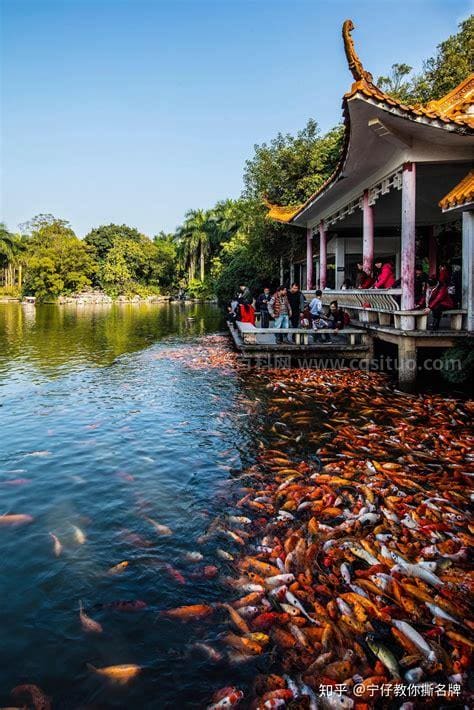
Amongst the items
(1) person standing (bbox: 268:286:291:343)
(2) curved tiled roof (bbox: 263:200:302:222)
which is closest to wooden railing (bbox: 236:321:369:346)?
(1) person standing (bbox: 268:286:291:343)

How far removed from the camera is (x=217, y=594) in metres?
4.01

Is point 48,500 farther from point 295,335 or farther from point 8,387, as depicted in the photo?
point 295,335

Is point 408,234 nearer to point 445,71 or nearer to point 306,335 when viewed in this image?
point 306,335

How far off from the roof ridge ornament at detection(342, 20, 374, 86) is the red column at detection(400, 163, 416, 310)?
2.21m

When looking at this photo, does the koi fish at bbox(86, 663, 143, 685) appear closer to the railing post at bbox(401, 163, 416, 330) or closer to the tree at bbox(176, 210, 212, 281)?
the railing post at bbox(401, 163, 416, 330)

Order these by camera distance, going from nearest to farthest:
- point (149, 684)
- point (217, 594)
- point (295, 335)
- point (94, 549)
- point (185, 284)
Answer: point (149, 684) < point (217, 594) < point (94, 549) < point (295, 335) < point (185, 284)

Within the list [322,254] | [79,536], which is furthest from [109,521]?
[322,254]

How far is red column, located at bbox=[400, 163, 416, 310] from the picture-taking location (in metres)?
10.9

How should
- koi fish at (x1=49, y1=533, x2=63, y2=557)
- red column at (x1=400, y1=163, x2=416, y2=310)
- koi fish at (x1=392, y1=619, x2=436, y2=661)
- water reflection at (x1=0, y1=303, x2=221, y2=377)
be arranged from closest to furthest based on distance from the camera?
koi fish at (x1=392, y1=619, x2=436, y2=661) → koi fish at (x1=49, y1=533, x2=63, y2=557) → red column at (x1=400, y1=163, x2=416, y2=310) → water reflection at (x1=0, y1=303, x2=221, y2=377)

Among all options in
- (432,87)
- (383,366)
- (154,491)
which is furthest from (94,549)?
(432,87)

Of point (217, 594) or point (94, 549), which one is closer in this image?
point (217, 594)

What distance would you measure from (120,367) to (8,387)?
154 inches

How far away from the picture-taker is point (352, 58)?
382 inches

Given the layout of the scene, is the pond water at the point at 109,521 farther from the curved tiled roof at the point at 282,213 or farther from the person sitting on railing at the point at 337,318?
the curved tiled roof at the point at 282,213
